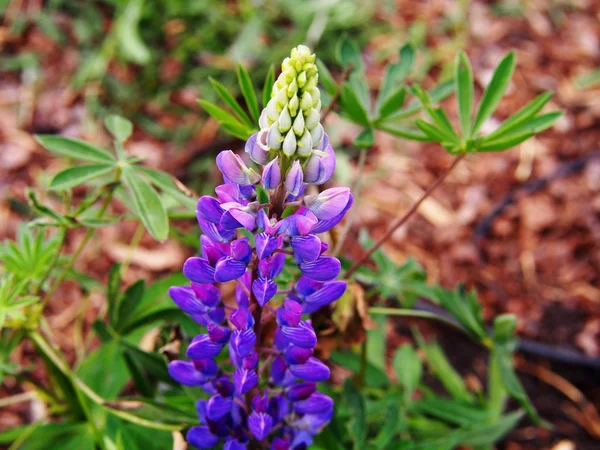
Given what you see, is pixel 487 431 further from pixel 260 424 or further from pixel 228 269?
pixel 228 269

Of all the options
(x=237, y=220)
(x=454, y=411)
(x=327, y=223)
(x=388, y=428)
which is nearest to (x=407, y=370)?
(x=454, y=411)

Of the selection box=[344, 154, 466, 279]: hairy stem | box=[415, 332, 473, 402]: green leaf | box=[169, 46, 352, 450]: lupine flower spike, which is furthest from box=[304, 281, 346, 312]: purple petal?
box=[415, 332, 473, 402]: green leaf

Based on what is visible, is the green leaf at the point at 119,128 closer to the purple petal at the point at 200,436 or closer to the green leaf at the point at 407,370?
the purple petal at the point at 200,436

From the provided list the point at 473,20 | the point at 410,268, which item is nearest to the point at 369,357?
the point at 410,268

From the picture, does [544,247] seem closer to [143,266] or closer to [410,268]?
[410,268]

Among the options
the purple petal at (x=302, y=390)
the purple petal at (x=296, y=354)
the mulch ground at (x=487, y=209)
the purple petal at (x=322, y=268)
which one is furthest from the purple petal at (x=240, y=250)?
the mulch ground at (x=487, y=209)

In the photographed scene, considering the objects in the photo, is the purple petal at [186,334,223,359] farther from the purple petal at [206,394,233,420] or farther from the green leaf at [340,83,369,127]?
the green leaf at [340,83,369,127]
